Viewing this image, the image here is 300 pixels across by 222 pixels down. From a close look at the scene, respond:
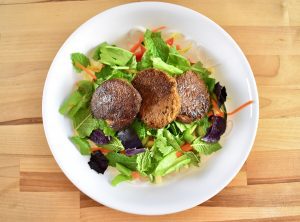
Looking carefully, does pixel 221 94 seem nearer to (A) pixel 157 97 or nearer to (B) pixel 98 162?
(A) pixel 157 97

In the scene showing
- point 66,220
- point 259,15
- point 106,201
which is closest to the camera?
point 106,201

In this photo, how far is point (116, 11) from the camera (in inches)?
70.2

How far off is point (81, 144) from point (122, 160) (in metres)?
0.21

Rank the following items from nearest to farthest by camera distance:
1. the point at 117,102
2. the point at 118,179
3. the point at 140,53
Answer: the point at 117,102, the point at 118,179, the point at 140,53

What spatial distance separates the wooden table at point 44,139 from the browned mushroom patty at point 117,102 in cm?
41

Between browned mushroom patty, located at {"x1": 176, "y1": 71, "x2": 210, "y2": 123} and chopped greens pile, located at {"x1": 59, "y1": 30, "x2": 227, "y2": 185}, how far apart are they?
2.2 inches

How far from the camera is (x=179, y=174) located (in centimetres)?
187

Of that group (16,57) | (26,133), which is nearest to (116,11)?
(16,57)

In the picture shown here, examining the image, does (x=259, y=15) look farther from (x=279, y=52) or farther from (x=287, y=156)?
(x=287, y=156)

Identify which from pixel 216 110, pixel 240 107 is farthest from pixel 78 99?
pixel 240 107

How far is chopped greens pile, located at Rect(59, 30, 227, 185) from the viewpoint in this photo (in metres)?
1.78

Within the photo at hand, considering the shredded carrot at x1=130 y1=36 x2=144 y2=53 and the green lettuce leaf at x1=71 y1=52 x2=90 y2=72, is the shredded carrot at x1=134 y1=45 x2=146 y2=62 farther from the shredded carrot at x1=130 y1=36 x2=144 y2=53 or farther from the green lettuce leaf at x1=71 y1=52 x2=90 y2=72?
the green lettuce leaf at x1=71 y1=52 x2=90 y2=72

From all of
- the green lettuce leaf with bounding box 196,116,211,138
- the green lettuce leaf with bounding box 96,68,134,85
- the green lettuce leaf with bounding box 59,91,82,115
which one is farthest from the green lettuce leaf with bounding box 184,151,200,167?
the green lettuce leaf with bounding box 59,91,82,115

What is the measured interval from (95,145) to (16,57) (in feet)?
2.05
